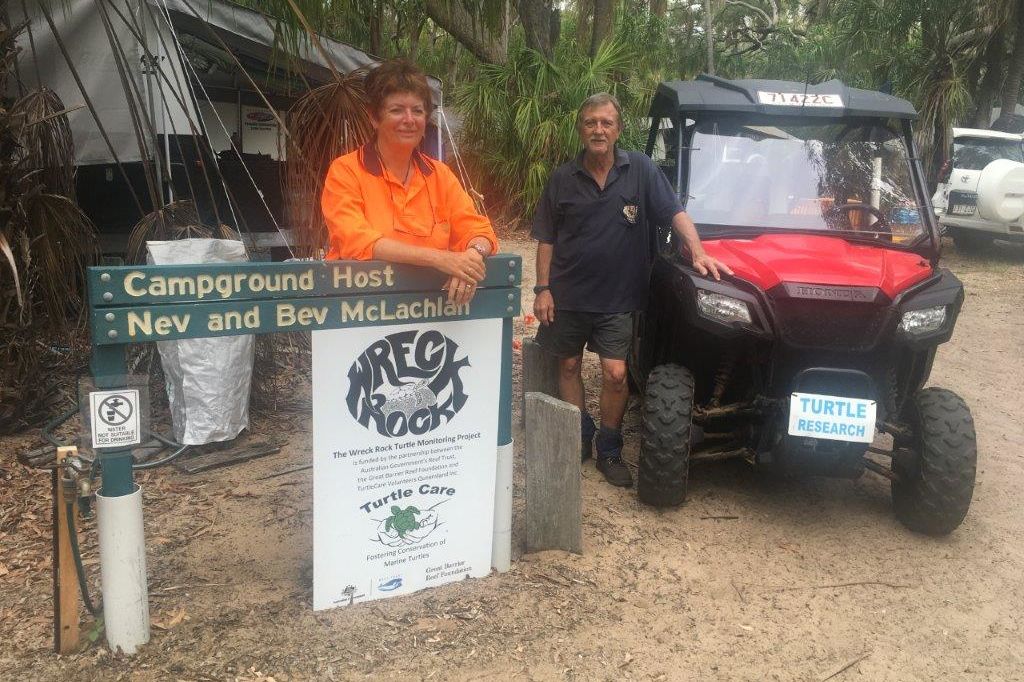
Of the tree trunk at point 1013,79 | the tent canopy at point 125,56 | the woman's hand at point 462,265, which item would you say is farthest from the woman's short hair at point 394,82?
the tree trunk at point 1013,79

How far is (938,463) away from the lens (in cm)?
346

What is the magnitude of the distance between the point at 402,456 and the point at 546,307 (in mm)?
1431

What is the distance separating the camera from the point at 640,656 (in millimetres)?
2803

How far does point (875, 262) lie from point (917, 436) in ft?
2.61

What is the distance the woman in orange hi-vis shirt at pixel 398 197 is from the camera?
8.94ft

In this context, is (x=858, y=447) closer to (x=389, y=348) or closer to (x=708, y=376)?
(x=708, y=376)

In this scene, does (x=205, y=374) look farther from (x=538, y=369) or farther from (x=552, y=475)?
(x=552, y=475)

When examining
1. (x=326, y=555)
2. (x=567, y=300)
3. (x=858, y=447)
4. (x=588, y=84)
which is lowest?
(x=326, y=555)

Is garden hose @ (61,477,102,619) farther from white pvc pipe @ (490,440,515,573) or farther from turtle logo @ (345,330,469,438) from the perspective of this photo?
white pvc pipe @ (490,440,515,573)

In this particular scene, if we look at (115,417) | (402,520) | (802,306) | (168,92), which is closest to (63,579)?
(115,417)

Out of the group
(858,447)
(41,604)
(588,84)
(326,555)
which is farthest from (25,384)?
(588,84)

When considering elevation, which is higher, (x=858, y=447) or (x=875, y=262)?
(x=875, y=262)

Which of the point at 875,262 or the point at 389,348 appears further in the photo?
the point at 875,262

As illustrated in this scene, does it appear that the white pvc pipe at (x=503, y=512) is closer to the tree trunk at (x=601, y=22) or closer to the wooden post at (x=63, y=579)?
the wooden post at (x=63, y=579)
